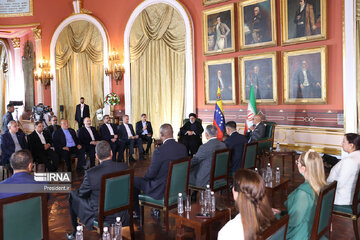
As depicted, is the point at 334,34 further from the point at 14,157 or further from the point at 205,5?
the point at 14,157

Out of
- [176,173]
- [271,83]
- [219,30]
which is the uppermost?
[219,30]

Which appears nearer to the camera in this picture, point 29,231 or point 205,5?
point 29,231

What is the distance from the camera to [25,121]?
15766mm

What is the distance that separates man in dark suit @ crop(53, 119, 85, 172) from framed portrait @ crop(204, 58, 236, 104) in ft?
14.4

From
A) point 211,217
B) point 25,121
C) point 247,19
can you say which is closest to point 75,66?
point 25,121

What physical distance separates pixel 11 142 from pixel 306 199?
6.18m

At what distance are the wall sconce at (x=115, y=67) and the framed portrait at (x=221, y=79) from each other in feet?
12.1

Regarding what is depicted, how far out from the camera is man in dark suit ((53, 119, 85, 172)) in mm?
7859

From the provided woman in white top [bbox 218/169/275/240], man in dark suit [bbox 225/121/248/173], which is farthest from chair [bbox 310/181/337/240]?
man in dark suit [bbox 225/121/248/173]

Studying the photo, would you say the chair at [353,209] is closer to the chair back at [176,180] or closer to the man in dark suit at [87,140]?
the chair back at [176,180]

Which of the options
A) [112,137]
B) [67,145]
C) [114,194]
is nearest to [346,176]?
[114,194]

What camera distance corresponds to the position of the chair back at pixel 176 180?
425cm

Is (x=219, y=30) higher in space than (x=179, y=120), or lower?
higher

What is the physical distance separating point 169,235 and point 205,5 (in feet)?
26.4
